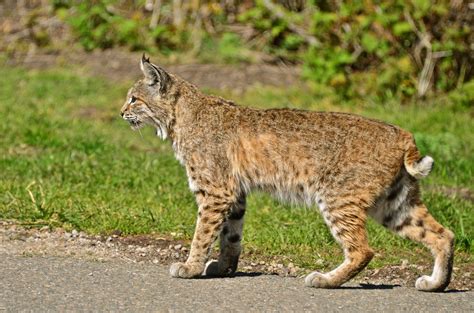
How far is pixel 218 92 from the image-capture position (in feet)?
44.1

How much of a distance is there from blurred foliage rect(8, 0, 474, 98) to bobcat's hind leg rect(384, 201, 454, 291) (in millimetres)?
5729

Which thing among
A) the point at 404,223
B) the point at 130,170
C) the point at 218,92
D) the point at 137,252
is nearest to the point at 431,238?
the point at 404,223

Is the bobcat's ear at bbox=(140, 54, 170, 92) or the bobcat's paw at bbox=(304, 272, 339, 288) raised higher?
the bobcat's ear at bbox=(140, 54, 170, 92)

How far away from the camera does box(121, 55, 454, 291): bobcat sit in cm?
652

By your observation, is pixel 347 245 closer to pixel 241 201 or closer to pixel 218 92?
pixel 241 201

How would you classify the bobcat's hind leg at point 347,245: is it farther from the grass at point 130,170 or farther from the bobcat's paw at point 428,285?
the grass at point 130,170

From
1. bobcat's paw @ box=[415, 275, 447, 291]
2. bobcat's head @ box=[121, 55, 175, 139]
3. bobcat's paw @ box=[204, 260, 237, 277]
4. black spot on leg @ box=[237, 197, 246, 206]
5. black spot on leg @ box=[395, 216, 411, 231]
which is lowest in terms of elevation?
bobcat's paw @ box=[204, 260, 237, 277]

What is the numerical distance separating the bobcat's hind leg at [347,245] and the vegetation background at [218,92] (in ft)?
2.25

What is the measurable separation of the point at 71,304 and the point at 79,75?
8.65 meters

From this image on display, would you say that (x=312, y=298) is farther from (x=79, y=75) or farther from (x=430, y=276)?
(x=79, y=75)

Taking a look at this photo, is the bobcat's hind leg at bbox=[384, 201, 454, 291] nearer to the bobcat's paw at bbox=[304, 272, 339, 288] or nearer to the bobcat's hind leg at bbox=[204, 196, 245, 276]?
the bobcat's paw at bbox=[304, 272, 339, 288]

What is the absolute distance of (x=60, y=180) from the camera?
356 inches

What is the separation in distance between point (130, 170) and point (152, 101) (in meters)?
2.38

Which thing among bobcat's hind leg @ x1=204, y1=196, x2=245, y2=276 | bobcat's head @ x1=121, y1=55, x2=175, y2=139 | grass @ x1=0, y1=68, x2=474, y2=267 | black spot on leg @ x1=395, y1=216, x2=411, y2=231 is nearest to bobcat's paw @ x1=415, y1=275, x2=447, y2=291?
black spot on leg @ x1=395, y1=216, x2=411, y2=231
